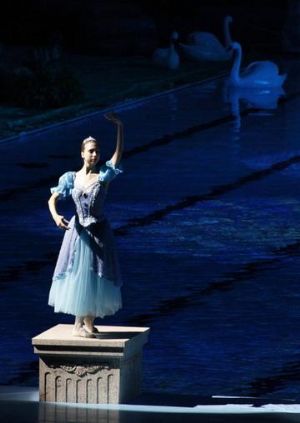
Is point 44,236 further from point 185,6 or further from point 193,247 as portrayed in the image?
point 185,6

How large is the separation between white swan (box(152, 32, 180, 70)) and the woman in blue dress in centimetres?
2701

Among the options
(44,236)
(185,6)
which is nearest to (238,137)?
(44,236)

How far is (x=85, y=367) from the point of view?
11.3 m

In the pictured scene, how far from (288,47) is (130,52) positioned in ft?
14.4

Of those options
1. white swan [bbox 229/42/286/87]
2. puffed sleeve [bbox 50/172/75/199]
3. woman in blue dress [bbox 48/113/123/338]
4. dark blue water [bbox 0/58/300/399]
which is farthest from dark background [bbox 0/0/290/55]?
woman in blue dress [bbox 48/113/123/338]

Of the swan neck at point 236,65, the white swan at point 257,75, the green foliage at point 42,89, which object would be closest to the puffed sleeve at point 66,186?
the green foliage at point 42,89

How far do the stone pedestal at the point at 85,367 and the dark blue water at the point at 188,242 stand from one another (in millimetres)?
854

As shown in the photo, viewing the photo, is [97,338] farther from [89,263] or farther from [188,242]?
[188,242]

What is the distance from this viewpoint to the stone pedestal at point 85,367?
36.8 feet

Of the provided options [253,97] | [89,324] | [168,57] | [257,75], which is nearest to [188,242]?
[89,324]

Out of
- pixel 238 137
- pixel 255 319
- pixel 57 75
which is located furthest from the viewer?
pixel 57 75

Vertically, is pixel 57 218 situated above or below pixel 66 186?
below

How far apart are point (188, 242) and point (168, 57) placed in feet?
67.4

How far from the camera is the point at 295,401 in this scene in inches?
459
